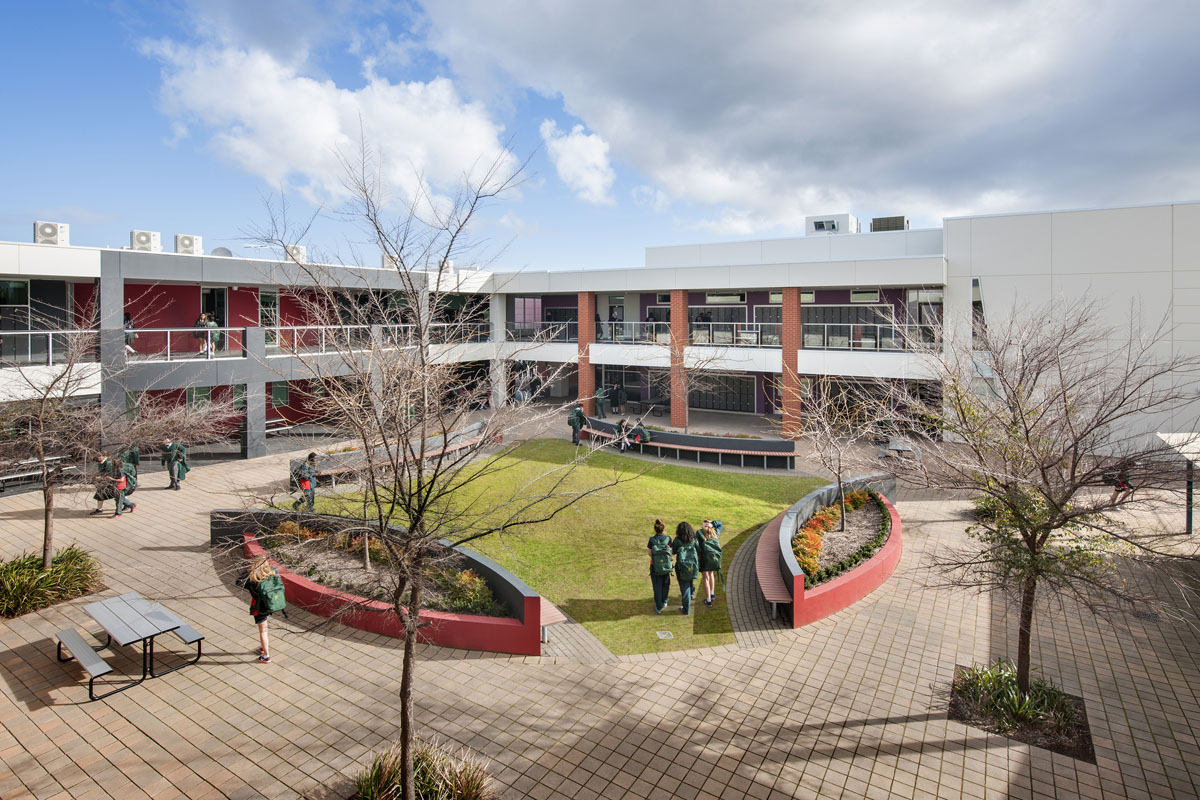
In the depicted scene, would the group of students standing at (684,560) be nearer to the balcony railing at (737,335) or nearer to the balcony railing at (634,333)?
the balcony railing at (737,335)

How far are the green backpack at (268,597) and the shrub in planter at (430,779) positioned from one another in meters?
3.09

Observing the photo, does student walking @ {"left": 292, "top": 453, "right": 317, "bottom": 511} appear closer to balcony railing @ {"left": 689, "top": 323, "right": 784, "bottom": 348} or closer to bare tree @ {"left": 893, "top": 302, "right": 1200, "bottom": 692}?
bare tree @ {"left": 893, "top": 302, "right": 1200, "bottom": 692}

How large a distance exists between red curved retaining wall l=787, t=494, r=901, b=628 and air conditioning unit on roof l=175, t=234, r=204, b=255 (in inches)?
842

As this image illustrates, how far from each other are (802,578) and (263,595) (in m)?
7.29

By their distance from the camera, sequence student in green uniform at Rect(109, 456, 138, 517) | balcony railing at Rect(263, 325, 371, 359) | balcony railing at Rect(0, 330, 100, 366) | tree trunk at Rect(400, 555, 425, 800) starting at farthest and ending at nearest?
balcony railing at Rect(0, 330, 100, 366), student in green uniform at Rect(109, 456, 138, 517), balcony railing at Rect(263, 325, 371, 359), tree trunk at Rect(400, 555, 425, 800)

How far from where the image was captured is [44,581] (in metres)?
10.6

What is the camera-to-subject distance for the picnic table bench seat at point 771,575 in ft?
33.9

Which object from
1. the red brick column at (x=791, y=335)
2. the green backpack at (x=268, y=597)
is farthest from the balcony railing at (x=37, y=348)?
the red brick column at (x=791, y=335)

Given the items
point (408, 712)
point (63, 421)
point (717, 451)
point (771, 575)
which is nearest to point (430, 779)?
point (408, 712)

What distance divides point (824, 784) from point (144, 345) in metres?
22.8

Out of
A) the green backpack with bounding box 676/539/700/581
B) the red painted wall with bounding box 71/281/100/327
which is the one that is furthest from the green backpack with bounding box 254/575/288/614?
the red painted wall with bounding box 71/281/100/327

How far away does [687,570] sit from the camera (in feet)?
34.2

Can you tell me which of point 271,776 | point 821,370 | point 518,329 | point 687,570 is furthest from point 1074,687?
point 518,329

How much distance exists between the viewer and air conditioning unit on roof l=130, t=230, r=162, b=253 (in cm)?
2008
